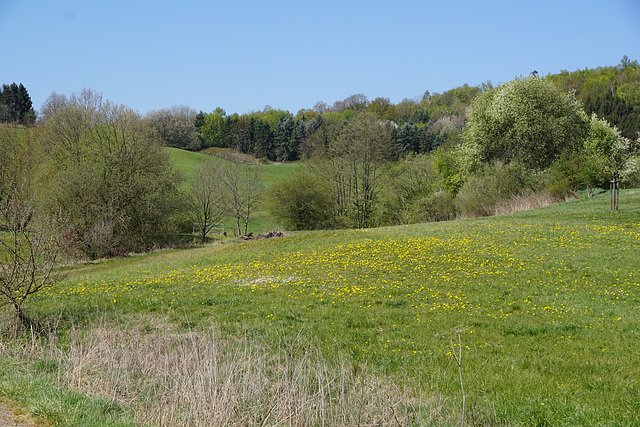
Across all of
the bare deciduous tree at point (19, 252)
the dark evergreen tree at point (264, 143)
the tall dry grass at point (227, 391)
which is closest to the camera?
the tall dry grass at point (227, 391)

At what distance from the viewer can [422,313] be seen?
35.5 ft

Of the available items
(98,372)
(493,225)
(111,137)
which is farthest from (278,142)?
(98,372)

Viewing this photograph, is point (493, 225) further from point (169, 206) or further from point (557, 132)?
point (169, 206)

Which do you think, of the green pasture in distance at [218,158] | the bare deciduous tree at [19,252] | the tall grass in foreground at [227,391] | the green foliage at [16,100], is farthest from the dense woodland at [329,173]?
the green foliage at [16,100]

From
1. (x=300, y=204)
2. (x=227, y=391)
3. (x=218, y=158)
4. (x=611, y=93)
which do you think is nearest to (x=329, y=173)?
(x=300, y=204)

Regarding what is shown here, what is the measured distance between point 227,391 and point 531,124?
39416mm

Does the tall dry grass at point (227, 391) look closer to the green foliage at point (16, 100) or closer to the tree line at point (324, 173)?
the tree line at point (324, 173)

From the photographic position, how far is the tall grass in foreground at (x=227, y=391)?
5402 millimetres

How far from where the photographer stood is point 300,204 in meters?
47.2

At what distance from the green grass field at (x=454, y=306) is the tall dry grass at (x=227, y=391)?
660 mm

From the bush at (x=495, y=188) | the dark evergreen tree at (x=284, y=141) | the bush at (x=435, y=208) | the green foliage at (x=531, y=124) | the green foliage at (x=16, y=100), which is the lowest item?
the bush at (x=435, y=208)

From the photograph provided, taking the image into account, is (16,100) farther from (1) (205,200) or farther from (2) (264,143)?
(1) (205,200)

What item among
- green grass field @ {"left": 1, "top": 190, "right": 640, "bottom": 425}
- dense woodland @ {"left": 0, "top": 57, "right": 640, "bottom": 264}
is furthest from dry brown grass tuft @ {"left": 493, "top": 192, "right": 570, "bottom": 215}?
green grass field @ {"left": 1, "top": 190, "right": 640, "bottom": 425}

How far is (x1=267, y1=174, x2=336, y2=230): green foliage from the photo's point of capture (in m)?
47.0
